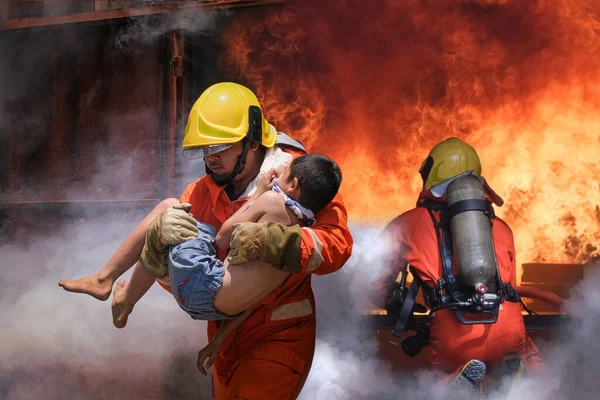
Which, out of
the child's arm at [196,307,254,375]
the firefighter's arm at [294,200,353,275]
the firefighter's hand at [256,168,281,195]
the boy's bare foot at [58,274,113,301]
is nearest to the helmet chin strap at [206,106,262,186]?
the firefighter's hand at [256,168,281,195]

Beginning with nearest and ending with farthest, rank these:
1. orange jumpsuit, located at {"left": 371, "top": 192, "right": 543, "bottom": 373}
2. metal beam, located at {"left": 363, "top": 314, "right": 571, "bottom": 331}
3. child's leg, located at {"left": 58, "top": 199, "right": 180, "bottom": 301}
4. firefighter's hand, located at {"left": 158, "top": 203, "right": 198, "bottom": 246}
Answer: firefighter's hand, located at {"left": 158, "top": 203, "right": 198, "bottom": 246}, child's leg, located at {"left": 58, "top": 199, "right": 180, "bottom": 301}, orange jumpsuit, located at {"left": 371, "top": 192, "right": 543, "bottom": 373}, metal beam, located at {"left": 363, "top": 314, "right": 571, "bottom": 331}

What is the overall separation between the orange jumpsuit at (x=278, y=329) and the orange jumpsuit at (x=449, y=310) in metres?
1.12

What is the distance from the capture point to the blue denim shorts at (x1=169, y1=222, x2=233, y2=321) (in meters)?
3.25

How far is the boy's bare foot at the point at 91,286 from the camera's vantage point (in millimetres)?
3928

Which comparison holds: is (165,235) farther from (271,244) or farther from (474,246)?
(474,246)

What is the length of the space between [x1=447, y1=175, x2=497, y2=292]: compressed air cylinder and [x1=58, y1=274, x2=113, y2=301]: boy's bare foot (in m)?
2.04

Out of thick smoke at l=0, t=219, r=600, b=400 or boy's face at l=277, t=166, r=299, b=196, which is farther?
thick smoke at l=0, t=219, r=600, b=400

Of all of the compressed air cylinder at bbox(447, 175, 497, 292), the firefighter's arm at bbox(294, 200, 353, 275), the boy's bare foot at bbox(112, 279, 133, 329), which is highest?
the firefighter's arm at bbox(294, 200, 353, 275)

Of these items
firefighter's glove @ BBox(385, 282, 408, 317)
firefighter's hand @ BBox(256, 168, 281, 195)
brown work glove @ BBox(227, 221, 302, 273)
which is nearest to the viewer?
brown work glove @ BBox(227, 221, 302, 273)

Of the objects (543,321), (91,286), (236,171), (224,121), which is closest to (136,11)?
(224,121)

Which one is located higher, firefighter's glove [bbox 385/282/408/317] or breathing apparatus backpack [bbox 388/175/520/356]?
breathing apparatus backpack [bbox 388/175/520/356]

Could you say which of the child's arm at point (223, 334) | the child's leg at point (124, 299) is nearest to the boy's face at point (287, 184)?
the child's arm at point (223, 334)

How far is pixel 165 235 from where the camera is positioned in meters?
3.31

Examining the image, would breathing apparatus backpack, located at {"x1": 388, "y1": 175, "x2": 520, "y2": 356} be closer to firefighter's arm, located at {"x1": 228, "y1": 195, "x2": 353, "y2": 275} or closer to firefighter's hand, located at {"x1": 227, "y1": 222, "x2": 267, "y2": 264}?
firefighter's arm, located at {"x1": 228, "y1": 195, "x2": 353, "y2": 275}
